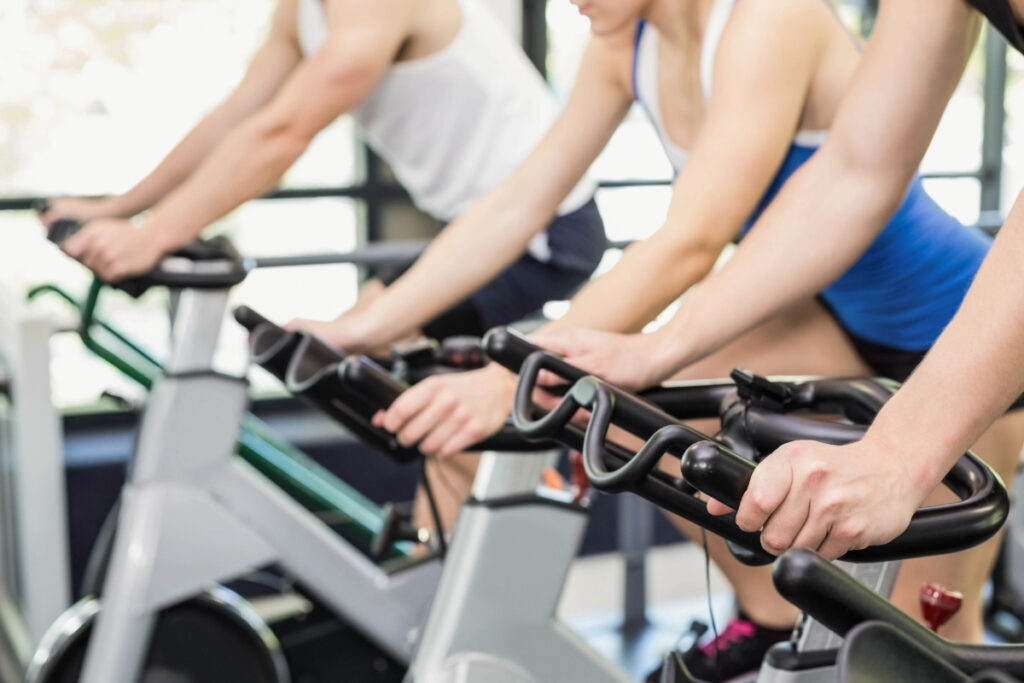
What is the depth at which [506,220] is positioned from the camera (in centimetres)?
167

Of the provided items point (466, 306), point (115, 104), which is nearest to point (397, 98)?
point (466, 306)

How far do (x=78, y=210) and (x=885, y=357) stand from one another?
1.41 m

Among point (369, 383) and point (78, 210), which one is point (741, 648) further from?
point (78, 210)

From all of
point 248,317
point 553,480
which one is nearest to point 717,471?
point 553,480

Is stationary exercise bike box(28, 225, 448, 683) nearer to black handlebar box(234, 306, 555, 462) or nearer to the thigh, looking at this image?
black handlebar box(234, 306, 555, 462)

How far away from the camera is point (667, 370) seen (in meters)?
1.17

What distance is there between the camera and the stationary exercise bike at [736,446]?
2.26 ft

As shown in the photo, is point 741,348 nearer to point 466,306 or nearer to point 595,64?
point 595,64

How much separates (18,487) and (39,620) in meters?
0.30

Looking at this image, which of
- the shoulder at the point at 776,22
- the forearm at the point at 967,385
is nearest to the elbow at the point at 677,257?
the shoulder at the point at 776,22

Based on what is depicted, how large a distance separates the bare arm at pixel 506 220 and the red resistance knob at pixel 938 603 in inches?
32.0

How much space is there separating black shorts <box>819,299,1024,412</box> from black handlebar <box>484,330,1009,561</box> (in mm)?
426

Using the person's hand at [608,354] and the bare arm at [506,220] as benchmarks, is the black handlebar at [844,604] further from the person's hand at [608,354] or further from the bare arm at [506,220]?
the bare arm at [506,220]

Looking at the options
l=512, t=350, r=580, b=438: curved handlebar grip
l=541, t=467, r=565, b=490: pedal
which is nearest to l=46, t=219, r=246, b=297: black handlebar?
l=541, t=467, r=565, b=490: pedal
